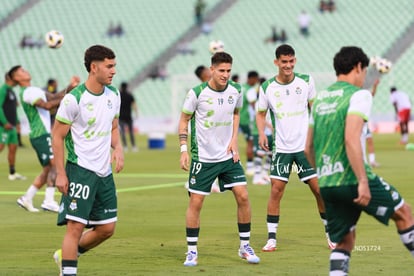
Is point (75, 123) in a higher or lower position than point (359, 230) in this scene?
higher

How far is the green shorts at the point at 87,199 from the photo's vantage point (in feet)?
27.6

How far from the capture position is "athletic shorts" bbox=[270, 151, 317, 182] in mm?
11492

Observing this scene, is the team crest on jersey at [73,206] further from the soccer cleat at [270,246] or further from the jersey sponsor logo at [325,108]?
the soccer cleat at [270,246]

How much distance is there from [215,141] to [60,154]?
8.84 ft

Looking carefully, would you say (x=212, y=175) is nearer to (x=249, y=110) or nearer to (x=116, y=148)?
(x=116, y=148)

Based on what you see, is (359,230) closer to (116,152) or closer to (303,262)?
(303,262)

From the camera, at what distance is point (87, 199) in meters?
8.44

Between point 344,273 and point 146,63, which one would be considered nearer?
point 344,273

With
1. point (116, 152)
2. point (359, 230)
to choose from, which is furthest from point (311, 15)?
point (116, 152)

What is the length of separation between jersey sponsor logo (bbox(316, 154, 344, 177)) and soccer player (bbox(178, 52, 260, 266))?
2.92m

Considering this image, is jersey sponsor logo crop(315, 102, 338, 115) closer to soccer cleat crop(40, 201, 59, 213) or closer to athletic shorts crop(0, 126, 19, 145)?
soccer cleat crop(40, 201, 59, 213)

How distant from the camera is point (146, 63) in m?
52.7

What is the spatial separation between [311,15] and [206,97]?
140ft

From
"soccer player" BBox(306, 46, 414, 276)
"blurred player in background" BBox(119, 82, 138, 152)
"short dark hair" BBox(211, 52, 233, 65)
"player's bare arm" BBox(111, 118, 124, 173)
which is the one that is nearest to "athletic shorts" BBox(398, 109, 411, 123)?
"blurred player in background" BBox(119, 82, 138, 152)
